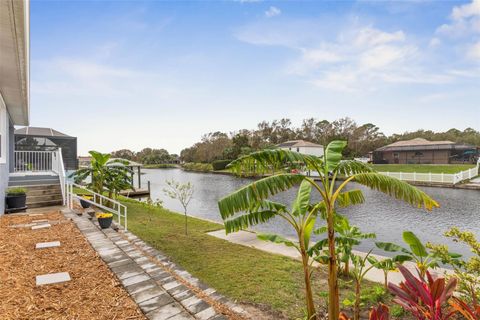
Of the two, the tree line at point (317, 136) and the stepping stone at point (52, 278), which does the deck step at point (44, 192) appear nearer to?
the stepping stone at point (52, 278)

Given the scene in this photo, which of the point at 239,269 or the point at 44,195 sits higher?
the point at 44,195

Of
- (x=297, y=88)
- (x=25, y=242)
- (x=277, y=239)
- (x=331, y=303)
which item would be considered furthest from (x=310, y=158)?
(x=297, y=88)

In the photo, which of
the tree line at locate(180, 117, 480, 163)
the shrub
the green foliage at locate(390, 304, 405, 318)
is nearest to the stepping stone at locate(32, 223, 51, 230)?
the green foliage at locate(390, 304, 405, 318)

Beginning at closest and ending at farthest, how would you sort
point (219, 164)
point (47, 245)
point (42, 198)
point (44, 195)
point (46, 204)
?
point (47, 245), point (46, 204), point (42, 198), point (44, 195), point (219, 164)

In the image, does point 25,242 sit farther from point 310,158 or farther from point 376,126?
point 376,126

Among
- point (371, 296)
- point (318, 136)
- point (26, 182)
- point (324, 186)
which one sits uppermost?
point (318, 136)

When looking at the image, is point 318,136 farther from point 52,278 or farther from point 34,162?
point 52,278

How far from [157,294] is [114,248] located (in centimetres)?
214

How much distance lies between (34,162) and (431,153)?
48022 mm

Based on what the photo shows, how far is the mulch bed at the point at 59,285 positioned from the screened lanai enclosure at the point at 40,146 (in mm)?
9533

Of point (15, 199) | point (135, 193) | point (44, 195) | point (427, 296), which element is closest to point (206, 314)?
point (427, 296)

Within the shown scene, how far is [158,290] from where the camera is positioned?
3.12 meters

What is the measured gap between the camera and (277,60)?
15.8 meters

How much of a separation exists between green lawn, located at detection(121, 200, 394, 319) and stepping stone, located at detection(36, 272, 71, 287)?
2.52 m
